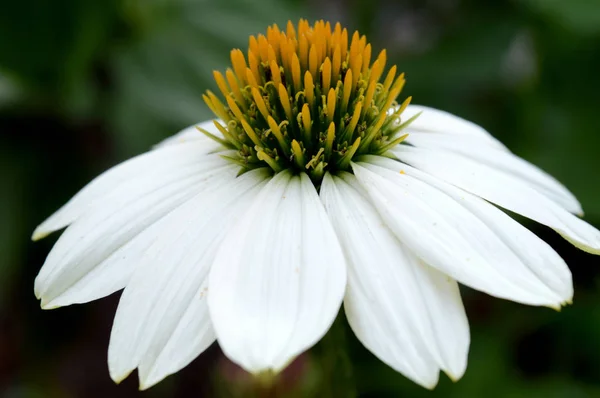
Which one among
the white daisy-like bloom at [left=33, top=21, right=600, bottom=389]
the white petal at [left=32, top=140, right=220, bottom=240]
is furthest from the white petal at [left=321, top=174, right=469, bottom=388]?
the white petal at [left=32, top=140, right=220, bottom=240]

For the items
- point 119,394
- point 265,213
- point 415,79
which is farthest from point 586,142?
point 119,394

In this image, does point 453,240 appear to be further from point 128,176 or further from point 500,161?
point 128,176

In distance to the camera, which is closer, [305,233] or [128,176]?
[305,233]

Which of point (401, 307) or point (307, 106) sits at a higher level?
point (307, 106)

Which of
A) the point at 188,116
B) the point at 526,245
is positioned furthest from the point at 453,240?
the point at 188,116

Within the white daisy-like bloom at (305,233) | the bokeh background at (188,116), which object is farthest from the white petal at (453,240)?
the bokeh background at (188,116)
